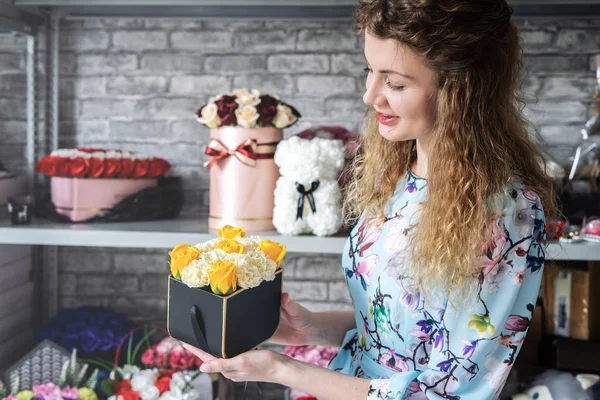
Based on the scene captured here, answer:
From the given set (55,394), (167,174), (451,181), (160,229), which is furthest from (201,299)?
(167,174)

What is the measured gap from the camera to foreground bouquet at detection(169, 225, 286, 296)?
113 cm

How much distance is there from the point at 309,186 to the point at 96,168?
62 centimetres

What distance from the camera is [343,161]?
172 centimetres

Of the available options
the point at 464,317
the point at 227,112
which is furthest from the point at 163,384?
the point at 464,317

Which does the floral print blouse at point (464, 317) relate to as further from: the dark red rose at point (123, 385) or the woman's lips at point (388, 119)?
the dark red rose at point (123, 385)

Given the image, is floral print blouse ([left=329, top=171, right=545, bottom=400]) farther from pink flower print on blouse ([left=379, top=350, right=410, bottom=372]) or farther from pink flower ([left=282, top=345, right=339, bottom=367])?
pink flower ([left=282, top=345, right=339, bottom=367])

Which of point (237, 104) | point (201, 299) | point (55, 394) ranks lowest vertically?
point (55, 394)

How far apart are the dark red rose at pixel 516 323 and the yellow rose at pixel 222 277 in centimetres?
48

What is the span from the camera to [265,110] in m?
1.72

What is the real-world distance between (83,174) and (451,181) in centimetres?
111

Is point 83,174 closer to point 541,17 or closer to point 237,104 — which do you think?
point 237,104

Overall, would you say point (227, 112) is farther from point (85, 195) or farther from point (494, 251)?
point (494, 251)

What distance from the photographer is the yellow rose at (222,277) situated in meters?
1.12

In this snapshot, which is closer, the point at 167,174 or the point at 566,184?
the point at 566,184
